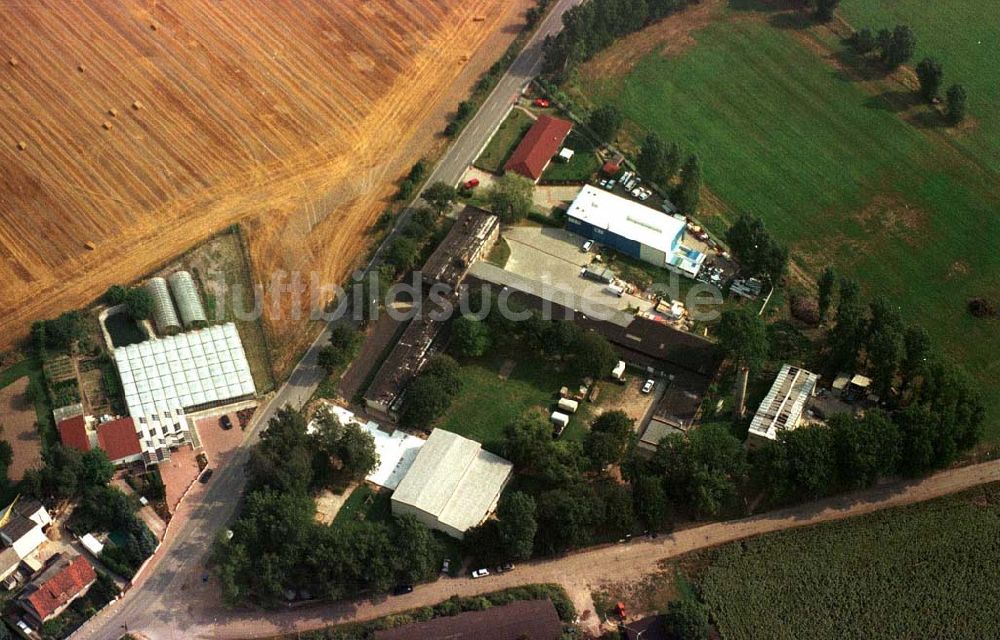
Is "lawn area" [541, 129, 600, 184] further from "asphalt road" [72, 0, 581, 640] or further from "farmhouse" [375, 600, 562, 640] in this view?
"farmhouse" [375, 600, 562, 640]

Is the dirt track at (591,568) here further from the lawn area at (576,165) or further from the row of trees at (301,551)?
the lawn area at (576,165)

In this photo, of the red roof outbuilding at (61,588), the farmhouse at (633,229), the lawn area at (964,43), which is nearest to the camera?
the red roof outbuilding at (61,588)

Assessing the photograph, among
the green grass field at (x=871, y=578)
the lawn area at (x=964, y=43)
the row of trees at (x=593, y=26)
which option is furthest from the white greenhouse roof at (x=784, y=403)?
the row of trees at (x=593, y=26)

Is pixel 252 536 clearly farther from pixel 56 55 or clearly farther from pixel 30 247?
pixel 56 55

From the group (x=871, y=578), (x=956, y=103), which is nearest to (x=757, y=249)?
(x=871, y=578)

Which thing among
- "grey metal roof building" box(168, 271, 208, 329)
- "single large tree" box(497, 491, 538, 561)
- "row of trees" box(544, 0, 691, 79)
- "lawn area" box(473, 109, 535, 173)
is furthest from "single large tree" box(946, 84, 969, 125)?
"grey metal roof building" box(168, 271, 208, 329)

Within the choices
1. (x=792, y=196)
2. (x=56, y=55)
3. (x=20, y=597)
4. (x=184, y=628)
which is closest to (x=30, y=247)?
(x=56, y=55)
